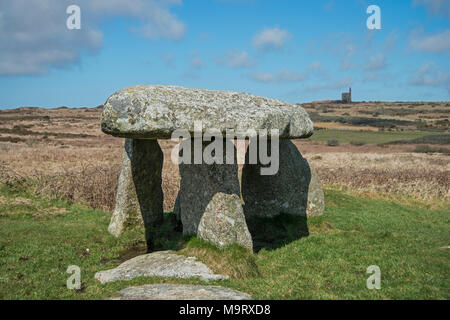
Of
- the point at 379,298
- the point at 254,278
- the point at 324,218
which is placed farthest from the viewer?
the point at 324,218

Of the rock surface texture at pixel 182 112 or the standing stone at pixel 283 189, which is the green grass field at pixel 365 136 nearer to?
the standing stone at pixel 283 189

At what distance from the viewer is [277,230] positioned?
11430mm

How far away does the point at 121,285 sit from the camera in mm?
6793

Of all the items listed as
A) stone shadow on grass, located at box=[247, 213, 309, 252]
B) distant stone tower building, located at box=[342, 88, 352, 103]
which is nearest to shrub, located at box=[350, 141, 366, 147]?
stone shadow on grass, located at box=[247, 213, 309, 252]

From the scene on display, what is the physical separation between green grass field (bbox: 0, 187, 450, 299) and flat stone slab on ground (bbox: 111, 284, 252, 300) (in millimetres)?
329

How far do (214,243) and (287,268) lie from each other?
1696 millimetres

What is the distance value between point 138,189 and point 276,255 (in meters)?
4.54

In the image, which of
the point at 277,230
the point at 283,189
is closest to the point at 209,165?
the point at 277,230

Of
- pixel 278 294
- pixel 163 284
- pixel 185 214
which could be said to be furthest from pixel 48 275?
pixel 278 294

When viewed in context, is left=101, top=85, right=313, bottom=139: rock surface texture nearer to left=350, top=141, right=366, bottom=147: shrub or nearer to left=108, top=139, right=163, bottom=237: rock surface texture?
left=108, top=139, right=163, bottom=237: rock surface texture

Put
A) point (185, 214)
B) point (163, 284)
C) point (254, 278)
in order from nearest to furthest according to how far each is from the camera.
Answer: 1. point (163, 284)
2. point (254, 278)
3. point (185, 214)

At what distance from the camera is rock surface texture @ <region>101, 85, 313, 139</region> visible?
7.00 meters

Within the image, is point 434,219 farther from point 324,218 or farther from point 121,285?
point 121,285
